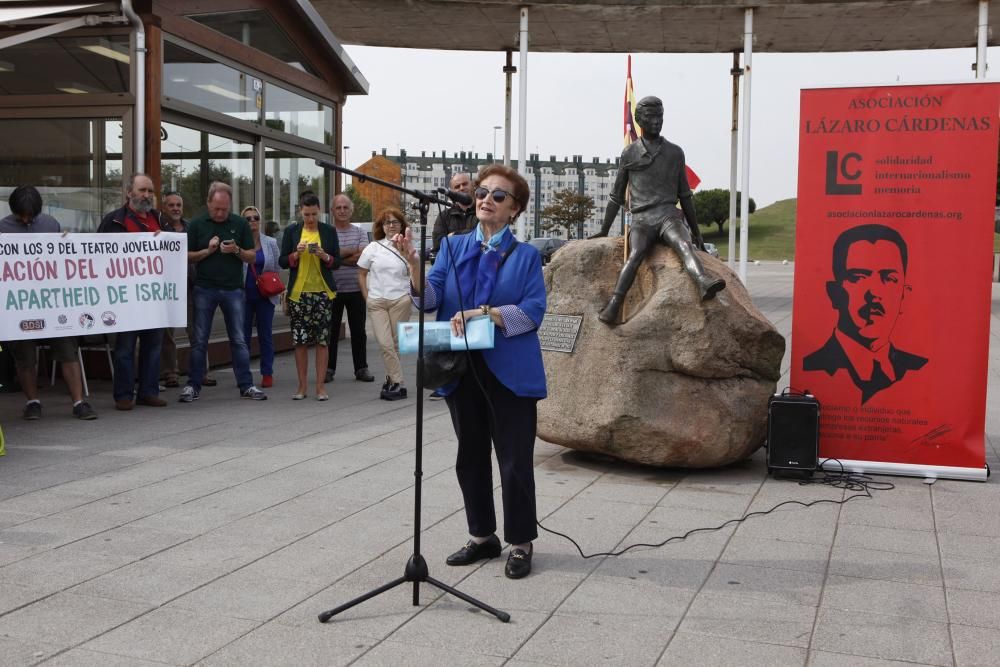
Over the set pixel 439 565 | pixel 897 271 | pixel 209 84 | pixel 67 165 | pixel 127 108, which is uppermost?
pixel 209 84

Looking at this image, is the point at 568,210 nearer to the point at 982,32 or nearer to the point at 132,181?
the point at 982,32

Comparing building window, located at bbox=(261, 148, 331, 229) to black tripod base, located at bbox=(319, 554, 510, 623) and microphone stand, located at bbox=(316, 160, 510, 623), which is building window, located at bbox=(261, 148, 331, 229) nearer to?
microphone stand, located at bbox=(316, 160, 510, 623)

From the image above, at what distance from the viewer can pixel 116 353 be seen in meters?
9.38

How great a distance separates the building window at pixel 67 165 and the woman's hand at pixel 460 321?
7.12 meters

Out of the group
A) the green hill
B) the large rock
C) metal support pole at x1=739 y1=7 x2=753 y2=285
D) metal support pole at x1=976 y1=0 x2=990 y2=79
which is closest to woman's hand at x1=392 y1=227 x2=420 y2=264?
the large rock

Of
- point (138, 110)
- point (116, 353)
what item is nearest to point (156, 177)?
point (138, 110)

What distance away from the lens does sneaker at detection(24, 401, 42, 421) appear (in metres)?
8.75

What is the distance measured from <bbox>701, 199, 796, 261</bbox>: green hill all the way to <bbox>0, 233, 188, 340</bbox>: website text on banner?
70.1 meters

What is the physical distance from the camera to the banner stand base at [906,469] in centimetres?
704

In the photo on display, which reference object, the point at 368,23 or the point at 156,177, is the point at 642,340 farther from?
the point at 368,23

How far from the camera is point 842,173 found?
717 cm

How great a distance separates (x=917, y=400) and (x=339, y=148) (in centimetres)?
1040

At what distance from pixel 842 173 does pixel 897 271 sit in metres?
0.76

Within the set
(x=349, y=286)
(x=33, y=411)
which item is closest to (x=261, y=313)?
(x=349, y=286)
